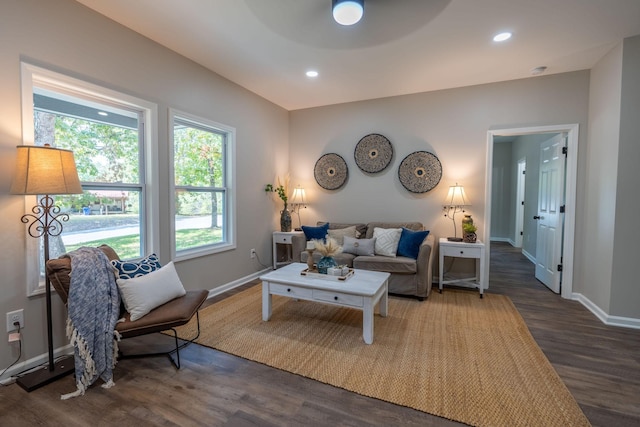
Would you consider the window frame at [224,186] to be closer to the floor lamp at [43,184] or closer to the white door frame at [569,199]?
the floor lamp at [43,184]

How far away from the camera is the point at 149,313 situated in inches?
80.6

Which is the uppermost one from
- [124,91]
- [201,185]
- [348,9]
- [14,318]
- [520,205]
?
[348,9]

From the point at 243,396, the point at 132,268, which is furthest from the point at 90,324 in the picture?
the point at 243,396

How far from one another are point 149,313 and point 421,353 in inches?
78.9

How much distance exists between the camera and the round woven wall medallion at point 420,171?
407cm

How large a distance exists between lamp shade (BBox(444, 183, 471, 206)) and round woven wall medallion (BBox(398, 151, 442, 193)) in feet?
0.93

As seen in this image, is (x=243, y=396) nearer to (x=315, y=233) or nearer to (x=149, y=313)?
(x=149, y=313)

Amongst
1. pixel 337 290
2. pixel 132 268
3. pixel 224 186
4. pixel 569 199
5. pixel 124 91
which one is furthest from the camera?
pixel 224 186

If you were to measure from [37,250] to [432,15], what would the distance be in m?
3.38

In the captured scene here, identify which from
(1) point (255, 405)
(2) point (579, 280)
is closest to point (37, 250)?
(1) point (255, 405)

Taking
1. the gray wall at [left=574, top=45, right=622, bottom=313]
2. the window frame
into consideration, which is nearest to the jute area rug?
the window frame

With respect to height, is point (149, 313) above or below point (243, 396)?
above

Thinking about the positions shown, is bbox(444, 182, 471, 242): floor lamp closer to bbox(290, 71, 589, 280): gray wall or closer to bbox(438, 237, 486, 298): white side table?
bbox(290, 71, 589, 280): gray wall

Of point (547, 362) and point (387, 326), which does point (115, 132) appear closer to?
point (387, 326)
